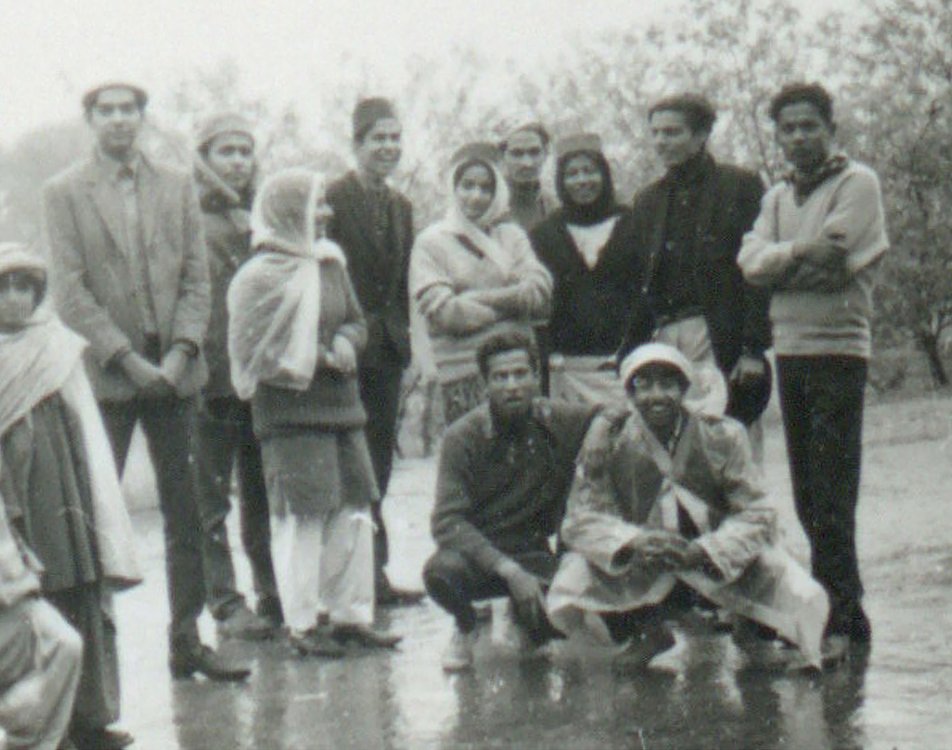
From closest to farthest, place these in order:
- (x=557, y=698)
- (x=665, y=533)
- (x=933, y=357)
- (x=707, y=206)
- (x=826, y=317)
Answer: (x=557, y=698), (x=665, y=533), (x=826, y=317), (x=707, y=206), (x=933, y=357)

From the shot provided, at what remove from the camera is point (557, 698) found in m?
6.43

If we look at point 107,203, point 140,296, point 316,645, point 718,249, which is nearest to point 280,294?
point 140,296

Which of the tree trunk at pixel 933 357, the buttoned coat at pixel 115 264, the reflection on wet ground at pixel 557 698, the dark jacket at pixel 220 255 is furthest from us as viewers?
the tree trunk at pixel 933 357

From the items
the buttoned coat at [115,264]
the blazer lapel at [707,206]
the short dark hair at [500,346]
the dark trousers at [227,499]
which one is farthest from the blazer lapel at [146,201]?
the blazer lapel at [707,206]

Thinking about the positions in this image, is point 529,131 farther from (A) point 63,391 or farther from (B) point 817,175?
(A) point 63,391

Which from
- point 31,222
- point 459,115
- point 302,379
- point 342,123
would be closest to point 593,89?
point 459,115

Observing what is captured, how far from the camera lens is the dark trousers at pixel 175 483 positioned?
6965mm

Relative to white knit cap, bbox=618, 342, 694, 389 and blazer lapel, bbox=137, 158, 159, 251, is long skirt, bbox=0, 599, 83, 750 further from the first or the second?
white knit cap, bbox=618, 342, 694, 389

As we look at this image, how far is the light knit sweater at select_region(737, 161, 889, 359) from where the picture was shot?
21.9 feet

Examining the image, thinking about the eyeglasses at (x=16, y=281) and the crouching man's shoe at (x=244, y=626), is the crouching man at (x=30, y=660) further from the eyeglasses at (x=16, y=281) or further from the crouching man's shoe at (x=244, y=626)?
the crouching man's shoe at (x=244, y=626)

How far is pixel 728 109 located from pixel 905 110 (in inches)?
122

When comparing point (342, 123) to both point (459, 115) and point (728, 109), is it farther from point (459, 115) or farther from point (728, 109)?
point (728, 109)

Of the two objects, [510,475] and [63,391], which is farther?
[510,475]

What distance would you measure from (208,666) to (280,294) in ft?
5.03
